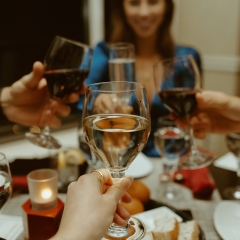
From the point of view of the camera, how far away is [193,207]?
93cm

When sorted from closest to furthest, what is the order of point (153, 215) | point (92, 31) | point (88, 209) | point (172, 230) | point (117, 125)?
point (88, 209) < point (117, 125) < point (172, 230) < point (153, 215) < point (92, 31)

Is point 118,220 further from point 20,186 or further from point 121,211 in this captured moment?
point 20,186

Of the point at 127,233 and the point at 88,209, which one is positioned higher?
the point at 88,209

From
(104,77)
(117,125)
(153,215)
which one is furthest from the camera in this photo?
(104,77)

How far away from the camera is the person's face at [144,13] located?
1.76 meters

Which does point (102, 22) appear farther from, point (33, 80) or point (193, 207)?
point (193, 207)

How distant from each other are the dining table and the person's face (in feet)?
3.29

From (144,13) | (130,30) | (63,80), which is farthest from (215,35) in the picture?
(63,80)

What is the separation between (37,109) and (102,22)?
6.97 feet

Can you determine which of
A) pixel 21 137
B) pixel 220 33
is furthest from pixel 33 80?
pixel 220 33

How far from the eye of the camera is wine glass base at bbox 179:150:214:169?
3.15 ft


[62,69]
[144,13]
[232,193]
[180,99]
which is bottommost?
[232,193]

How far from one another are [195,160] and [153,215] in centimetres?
28

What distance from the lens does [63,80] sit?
36.6 inches
